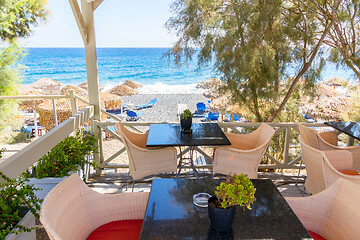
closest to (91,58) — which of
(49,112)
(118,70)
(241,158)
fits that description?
(241,158)

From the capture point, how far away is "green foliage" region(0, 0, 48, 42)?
22.9 ft

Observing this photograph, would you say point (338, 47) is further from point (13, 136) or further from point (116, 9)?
point (116, 9)

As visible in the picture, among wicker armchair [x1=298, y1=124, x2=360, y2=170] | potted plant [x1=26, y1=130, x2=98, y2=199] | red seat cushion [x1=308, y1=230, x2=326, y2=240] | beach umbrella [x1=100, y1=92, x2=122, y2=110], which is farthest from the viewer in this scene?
beach umbrella [x1=100, y1=92, x2=122, y2=110]

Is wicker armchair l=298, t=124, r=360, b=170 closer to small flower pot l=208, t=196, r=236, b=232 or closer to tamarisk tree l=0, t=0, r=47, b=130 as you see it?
small flower pot l=208, t=196, r=236, b=232

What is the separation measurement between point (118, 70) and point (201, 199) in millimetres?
30380

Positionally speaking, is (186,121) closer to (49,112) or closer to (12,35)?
(12,35)

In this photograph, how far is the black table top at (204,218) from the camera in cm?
131

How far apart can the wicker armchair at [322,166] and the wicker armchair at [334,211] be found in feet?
1.44

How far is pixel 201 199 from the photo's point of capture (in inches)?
63.9

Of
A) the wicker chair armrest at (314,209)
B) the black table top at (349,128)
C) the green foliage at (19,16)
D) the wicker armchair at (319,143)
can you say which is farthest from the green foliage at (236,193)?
the green foliage at (19,16)

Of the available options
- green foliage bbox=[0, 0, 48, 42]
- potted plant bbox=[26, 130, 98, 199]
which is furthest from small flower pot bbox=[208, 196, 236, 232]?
green foliage bbox=[0, 0, 48, 42]

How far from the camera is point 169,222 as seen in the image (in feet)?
4.63

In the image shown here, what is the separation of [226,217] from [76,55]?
38158 millimetres

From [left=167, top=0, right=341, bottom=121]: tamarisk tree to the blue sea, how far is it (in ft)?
60.8
